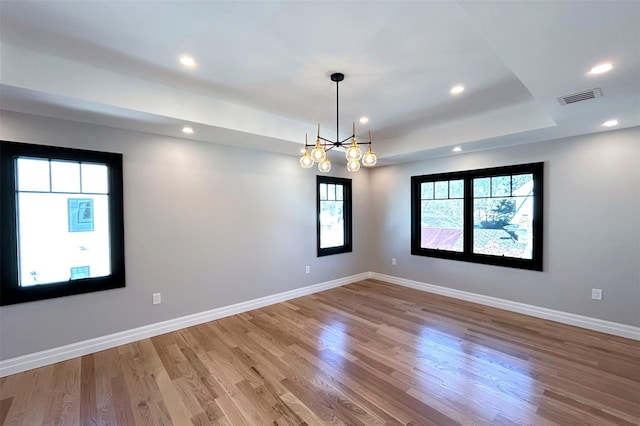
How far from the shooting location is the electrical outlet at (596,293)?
11.7 ft

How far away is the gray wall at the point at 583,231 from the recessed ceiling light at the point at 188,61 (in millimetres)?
4253

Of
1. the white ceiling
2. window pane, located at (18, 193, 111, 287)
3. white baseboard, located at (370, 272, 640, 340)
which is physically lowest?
white baseboard, located at (370, 272, 640, 340)

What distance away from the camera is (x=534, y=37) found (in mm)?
1680

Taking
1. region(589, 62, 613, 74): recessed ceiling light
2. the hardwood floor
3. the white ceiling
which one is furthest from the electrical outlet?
region(589, 62, 613, 74): recessed ceiling light

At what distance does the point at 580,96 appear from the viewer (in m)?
2.48

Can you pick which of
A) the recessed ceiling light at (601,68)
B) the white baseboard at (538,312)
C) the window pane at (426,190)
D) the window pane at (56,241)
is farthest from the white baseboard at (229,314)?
the recessed ceiling light at (601,68)

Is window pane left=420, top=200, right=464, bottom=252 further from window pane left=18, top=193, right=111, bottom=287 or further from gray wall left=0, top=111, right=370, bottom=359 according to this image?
window pane left=18, top=193, right=111, bottom=287

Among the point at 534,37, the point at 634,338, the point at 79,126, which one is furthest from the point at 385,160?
the point at 79,126

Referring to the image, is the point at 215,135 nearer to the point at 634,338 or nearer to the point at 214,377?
the point at 214,377

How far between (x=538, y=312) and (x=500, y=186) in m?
1.89

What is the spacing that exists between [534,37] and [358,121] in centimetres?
245

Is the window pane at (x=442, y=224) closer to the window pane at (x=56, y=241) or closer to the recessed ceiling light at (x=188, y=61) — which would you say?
the recessed ceiling light at (x=188, y=61)

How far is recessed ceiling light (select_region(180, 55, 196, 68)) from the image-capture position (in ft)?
7.80

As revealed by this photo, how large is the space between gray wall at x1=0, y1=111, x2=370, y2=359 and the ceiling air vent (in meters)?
3.53
